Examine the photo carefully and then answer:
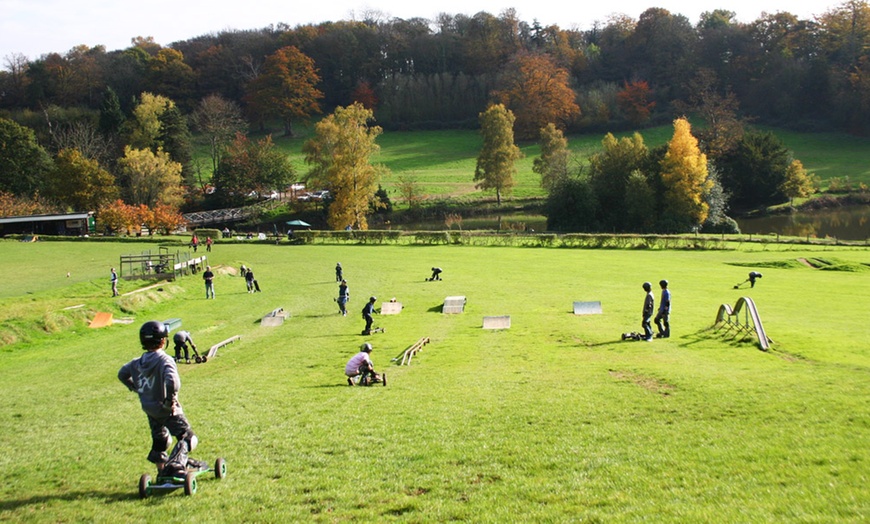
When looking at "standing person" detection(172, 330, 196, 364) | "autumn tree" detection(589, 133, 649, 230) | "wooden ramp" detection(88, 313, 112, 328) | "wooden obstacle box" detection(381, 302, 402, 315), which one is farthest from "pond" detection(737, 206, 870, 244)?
"wooden ramp" detection(88, 313, 112, 328)

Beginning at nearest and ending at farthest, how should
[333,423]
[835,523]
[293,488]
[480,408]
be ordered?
[835,523] < [293,488] < [333,423] < [480,408]

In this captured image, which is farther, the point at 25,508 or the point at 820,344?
the point at 820,344

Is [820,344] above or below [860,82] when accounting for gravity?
below

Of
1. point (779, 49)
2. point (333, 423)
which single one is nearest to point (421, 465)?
point (333, 423)

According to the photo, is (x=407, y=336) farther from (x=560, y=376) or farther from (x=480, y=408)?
(x=480, y=408)

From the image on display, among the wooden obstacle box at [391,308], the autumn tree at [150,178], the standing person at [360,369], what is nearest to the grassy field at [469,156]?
the autumn tree at [150,178]

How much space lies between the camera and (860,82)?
12669 cm

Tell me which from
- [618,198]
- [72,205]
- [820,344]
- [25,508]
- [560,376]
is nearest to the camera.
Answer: [25,508]

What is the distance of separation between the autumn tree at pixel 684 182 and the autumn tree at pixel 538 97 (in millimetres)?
59674

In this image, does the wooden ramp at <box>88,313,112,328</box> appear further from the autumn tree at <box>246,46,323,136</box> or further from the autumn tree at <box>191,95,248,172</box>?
the autumn tree at <box>246,46,323,136</box>

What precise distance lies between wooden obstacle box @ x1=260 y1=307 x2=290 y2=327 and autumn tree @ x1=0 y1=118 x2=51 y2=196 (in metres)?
89.3

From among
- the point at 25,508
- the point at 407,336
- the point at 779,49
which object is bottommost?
the point at 407,336

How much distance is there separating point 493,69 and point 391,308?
14127cm

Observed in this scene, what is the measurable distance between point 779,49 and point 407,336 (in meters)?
147
